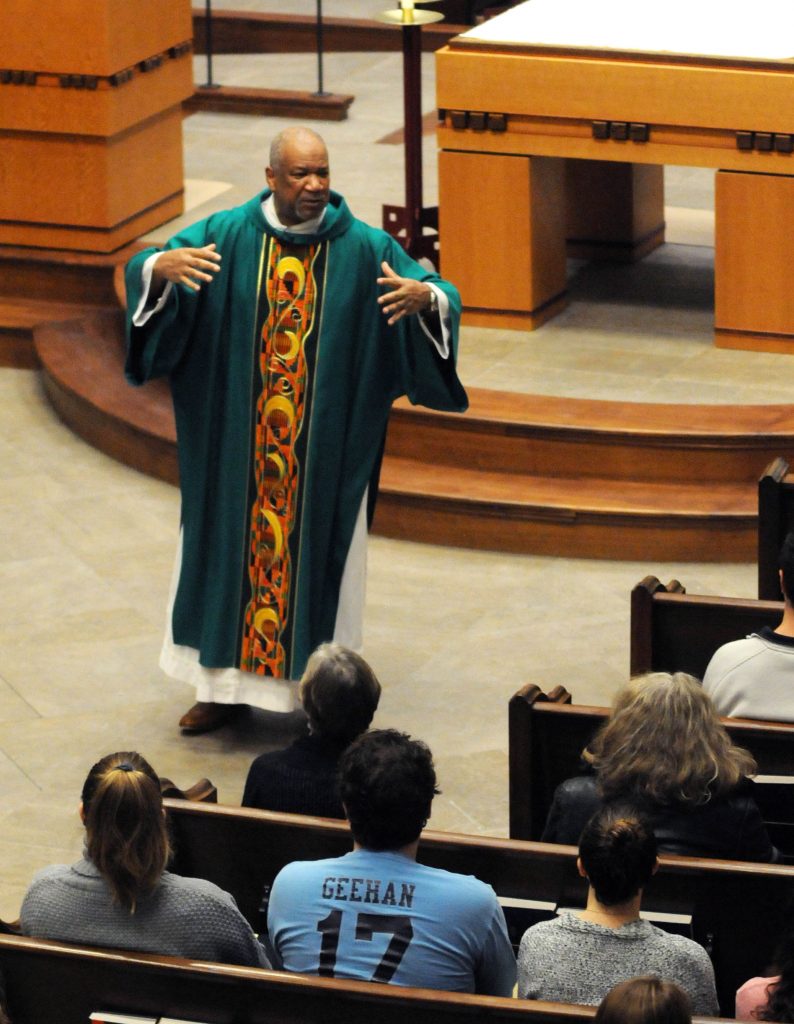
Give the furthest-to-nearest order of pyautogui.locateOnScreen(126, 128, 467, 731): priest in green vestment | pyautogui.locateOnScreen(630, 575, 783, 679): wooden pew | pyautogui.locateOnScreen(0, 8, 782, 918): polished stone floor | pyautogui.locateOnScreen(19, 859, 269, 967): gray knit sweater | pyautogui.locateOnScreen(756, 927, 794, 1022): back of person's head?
pyautogui.locateOnScreen(0, 8, 782, 918): polished stone floor → pyautogui.locateOnScreen(126, 128, 467, 731): priest in green vestment → pyautogui.locateOnScreen(630, 575, 783, 679): wooden pew → pyautogui.locateOnScreen(19, 859, 269, 967): gray knit sweater → pyautogui.locateOnScreen(756, 927, 794, 1022): back of person's head

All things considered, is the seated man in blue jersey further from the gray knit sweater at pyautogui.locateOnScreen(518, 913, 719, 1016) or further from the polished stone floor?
the polished stone floor

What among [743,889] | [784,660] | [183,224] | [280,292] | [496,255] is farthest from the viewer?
[183,224]

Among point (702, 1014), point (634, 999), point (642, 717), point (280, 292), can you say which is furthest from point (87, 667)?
point (634, 999)

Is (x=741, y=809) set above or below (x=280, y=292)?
below

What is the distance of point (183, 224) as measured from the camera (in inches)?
367

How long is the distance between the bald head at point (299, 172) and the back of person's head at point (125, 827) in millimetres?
2136

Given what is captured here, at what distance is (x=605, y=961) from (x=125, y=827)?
0.84 meters

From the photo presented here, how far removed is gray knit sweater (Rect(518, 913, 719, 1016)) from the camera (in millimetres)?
3391

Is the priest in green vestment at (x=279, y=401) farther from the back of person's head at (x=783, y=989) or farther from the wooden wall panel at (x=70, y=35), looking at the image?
the wooden wall panel at (x=70, y=35)

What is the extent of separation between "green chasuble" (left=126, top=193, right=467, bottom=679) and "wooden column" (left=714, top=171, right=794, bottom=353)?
2300 mm

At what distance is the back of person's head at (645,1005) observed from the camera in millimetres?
2824

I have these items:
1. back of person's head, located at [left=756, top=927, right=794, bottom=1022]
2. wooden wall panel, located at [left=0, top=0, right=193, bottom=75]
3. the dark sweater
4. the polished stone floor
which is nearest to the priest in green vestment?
the polished stone floor

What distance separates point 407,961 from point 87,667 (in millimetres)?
2950

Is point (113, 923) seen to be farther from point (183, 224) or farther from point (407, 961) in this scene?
point (183, 224)
